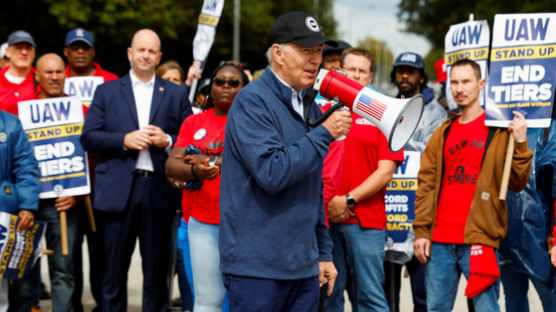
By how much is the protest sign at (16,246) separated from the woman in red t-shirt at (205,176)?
58.2 inches

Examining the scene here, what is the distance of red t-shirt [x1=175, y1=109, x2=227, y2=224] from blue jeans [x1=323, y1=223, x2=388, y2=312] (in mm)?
1012

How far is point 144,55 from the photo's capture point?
236 inches

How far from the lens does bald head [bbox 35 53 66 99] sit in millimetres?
6207

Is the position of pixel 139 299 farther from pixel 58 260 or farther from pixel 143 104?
pixel 143 104

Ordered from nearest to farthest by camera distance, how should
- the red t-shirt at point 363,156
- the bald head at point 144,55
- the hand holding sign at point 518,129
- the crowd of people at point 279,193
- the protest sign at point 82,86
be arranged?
the crowd of people at point 279,193
the hand holding sign at point 518,129
the red t-shirt at point 363,156
the bald head at point 144,55
the protest sign at point 82,86

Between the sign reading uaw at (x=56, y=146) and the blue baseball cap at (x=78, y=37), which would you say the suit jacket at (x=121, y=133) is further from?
the blue baseball cap at (x=78, y=37)

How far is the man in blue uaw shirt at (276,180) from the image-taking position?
3.25 meters

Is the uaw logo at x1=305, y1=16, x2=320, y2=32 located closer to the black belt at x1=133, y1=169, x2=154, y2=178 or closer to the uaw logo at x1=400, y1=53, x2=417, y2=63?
the black belt at x1=133, y1=169, x2=154, y2=178

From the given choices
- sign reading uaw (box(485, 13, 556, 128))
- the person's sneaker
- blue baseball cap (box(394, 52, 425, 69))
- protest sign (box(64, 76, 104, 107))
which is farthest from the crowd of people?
the person's sneaker

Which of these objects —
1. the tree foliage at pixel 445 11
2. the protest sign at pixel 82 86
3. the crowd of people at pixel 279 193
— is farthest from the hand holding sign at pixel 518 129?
the tree foliage at pixel 445 11

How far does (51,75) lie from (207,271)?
106 inches

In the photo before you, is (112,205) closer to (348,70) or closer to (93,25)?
(348,70)

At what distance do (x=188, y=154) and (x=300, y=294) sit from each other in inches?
65.2

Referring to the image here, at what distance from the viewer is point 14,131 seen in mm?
5652
